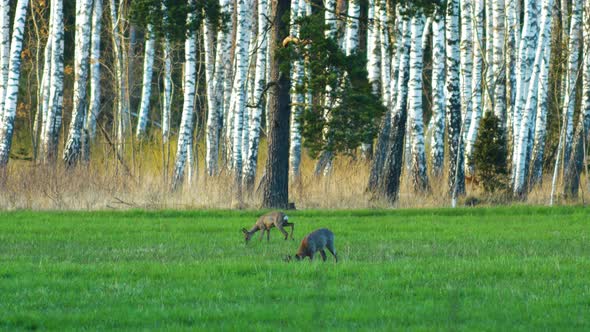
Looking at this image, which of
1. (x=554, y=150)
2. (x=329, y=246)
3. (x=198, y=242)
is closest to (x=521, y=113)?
(x=554, y=150)

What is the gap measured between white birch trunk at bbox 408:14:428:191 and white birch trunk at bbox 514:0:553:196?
235 cm

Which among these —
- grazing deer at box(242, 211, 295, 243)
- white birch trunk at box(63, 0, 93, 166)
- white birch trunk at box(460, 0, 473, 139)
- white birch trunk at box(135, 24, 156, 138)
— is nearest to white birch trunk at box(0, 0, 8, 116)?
white birch trunk at box(63, 0, 93, 166)

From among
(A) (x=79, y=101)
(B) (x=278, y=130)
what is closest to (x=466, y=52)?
(B) (x=278, y=130)

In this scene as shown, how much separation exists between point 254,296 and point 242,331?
2219mm

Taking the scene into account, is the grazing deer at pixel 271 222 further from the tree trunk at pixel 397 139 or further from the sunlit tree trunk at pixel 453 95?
the sunlit tree trunk at pixel 453 95

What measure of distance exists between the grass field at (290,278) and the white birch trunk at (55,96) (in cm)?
938

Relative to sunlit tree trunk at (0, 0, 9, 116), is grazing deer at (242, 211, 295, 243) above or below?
below

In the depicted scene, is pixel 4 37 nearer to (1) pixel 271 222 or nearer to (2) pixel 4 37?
→ (2) pixel 4 37

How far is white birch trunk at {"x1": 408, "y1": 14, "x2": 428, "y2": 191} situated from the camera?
93.7 ft

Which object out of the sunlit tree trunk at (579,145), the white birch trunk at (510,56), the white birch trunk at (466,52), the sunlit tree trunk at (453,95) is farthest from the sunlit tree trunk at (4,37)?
the sunlit tree trunk at (579,145)

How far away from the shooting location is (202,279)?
13.0 m

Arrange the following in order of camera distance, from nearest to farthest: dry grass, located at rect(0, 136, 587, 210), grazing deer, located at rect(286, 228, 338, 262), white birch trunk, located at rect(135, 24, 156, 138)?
grazing deer, located at rect(286, 228, 338, 262), dry grass, located at rect(0, 136, 587, 210), white birch trunk, located at rect(135, 24, 156, 138)

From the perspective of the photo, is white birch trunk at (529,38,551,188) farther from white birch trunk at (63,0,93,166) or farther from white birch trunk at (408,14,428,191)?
white birch trunk at (63,0,93,166)

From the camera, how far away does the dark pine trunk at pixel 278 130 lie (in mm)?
25719
